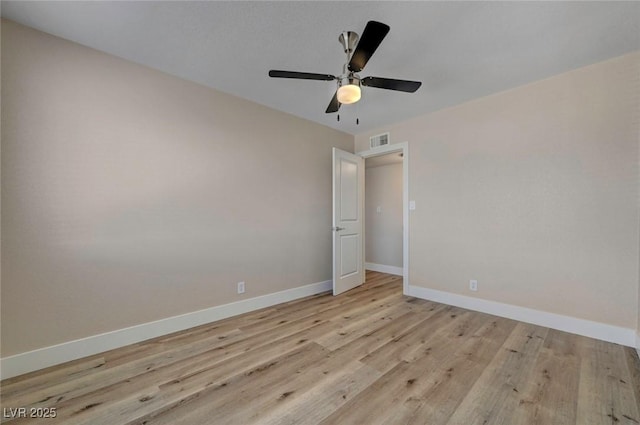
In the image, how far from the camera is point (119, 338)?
223 centimetres

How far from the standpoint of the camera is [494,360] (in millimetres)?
2008

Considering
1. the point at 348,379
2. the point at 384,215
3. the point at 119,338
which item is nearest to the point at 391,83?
the point at 348,379

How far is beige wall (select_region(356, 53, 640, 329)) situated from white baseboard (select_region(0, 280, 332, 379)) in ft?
7.73

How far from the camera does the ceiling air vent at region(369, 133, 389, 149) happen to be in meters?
3.92

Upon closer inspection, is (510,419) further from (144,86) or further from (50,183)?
(144,86)

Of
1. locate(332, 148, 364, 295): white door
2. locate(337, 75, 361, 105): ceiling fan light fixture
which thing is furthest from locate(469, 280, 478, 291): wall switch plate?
locate(337, 75, 361, 105): ceiling fan light fixture

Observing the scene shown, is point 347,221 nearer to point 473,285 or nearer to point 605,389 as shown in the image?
point 473,285

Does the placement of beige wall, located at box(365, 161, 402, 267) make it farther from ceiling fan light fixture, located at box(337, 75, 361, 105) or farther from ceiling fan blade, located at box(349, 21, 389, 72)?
ceiling fan blade, located at box(349, 21, 389, 72)

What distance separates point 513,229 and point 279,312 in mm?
2768

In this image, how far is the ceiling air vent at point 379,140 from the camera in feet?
12.9

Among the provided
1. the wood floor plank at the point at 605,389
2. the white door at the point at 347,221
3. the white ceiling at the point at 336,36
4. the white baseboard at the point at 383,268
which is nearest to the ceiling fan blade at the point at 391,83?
the white ceiling at the point at 336,36

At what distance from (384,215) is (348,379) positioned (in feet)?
12.8

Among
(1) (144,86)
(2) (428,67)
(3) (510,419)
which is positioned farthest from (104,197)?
(3) (510,419)

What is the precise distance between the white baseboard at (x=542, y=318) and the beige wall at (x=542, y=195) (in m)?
0.06
